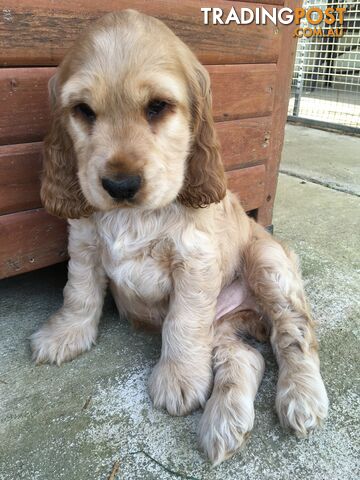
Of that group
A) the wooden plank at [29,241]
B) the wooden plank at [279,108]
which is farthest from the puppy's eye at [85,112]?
the wooden plank at [279,108]

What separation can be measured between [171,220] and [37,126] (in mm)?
1015

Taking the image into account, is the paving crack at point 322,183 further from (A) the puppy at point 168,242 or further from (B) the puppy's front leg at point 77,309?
(B) the puppy's front leg at point 77,309

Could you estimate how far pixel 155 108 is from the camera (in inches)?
78.0

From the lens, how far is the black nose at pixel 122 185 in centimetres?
182

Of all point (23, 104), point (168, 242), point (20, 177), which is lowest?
point (168, 242)

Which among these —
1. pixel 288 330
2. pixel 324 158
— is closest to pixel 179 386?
pixel 288 330

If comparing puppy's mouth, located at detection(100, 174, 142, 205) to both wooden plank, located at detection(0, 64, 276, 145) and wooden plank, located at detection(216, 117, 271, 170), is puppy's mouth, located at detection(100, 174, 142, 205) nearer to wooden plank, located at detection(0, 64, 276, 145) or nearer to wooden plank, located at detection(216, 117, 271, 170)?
wooden plank, located at detection(0, 64, 276, 145)

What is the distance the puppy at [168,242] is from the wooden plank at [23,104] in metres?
0.35

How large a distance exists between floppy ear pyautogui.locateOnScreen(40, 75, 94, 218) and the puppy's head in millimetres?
12

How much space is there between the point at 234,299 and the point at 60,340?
3.45 ft

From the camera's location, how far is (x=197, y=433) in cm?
201

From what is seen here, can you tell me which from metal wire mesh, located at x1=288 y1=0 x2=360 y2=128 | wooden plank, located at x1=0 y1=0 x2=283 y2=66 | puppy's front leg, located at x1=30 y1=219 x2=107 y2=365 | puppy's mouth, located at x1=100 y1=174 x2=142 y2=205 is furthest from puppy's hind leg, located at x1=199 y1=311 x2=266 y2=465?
metal wire mesh, located at x1=288 y1=0 x2=360 y2=128

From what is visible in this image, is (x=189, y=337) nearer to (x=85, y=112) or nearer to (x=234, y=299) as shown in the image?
(x=234, y=299)

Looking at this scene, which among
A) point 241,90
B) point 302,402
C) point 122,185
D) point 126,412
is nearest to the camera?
point 122,185
